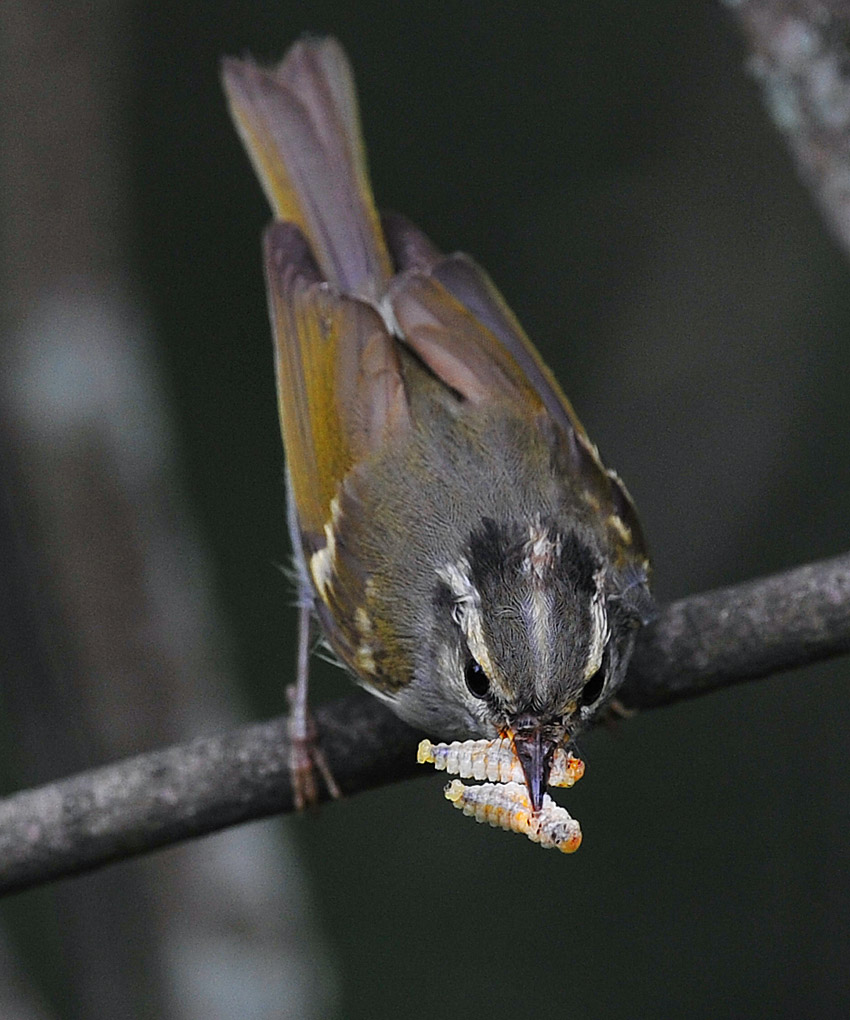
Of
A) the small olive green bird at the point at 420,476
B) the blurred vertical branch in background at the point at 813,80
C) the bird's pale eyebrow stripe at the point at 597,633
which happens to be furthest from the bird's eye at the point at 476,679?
the blurred vertical branch in background at the point at 813,80

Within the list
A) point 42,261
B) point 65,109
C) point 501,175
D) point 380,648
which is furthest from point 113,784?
point 501,175

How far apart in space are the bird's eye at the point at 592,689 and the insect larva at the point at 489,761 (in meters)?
0.12

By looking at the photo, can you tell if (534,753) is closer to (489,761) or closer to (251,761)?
(489,761)

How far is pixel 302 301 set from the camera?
4.64 m

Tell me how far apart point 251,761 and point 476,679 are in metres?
0.69

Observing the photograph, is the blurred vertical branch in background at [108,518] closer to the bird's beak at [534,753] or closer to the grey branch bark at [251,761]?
the grey branch bark at [251,761]

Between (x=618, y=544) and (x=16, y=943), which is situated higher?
(x=618, y=544)

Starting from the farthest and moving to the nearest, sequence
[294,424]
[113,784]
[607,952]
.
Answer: [607,952], [294,424], [113,784]

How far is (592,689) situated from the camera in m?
3.37

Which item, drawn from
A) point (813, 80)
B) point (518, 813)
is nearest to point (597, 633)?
point (518, 813)

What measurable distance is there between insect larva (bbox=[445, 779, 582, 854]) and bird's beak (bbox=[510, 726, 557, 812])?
0.11 ft

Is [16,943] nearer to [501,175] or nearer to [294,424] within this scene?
[294,424]

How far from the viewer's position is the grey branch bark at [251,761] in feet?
11.9

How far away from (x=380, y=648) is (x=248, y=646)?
365cm
